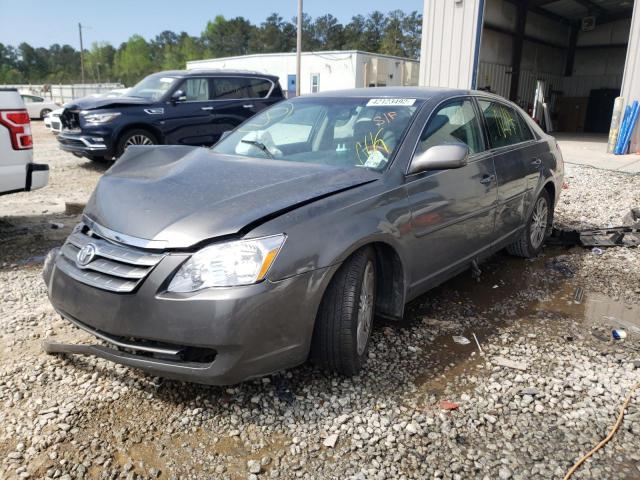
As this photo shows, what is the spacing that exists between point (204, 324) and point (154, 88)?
880 cm

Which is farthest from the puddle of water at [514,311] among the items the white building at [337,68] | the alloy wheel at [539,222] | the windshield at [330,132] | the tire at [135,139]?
the white building at [337,68]

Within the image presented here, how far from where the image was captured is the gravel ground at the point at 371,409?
2.36 metres

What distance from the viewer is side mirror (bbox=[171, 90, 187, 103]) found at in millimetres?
9820

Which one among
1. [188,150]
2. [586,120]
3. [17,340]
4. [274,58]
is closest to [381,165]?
[188,150]

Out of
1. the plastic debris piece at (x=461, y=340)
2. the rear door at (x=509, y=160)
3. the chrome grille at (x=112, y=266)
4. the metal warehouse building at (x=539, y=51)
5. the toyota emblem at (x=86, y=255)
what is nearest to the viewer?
the chrome grille at (x=112, y=266)

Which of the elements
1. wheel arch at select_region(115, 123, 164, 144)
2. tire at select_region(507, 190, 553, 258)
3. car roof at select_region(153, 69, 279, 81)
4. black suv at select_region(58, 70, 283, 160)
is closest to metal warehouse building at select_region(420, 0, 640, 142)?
car roof at select_region(153, 69, 279, 81)

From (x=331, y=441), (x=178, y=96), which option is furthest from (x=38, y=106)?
(x=331, y=441)

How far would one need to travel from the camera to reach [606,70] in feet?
74.9

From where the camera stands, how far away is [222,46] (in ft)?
354

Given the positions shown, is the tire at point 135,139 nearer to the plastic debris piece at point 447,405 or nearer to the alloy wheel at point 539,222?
the alloy wheel at point 539,222

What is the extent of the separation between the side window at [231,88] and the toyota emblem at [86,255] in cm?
811

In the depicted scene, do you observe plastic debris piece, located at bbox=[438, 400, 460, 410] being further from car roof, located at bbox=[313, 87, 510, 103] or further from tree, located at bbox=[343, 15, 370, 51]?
tree, located at bbox=[343, 15, 370, 51]

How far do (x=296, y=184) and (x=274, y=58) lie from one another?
1437 inches

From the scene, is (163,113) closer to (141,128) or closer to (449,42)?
(141,128)
